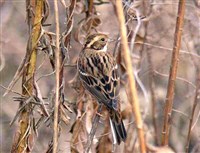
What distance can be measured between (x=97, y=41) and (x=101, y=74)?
0.65 feet

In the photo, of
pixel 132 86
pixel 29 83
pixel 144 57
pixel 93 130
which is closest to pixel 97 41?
pixel 93 130

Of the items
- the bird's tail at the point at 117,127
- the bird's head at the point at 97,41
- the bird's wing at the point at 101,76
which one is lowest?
the bird's tail at the point at 117,127

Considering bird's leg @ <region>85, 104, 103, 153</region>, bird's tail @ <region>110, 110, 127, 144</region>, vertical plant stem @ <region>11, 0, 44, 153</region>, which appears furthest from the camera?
bird's tail @ <region>110, 110, 127, 144</region>

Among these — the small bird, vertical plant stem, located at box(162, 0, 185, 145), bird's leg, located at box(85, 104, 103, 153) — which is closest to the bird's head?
the small bird

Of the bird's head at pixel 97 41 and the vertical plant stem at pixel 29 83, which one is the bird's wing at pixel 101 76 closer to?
the bird's head at pixel 97 41

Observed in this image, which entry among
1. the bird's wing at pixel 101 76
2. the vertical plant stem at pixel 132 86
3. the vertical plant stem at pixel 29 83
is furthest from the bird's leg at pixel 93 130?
the vertical plant stem at pixel 132 86

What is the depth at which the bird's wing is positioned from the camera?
306cm

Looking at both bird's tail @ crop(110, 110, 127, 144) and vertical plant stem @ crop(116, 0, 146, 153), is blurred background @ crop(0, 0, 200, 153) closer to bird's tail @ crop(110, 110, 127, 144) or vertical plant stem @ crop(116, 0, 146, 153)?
bird's tail @ crop(110, 110, 127, 144)

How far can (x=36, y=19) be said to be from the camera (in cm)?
237

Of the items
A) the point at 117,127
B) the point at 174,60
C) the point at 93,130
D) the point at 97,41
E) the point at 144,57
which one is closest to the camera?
the point at 93,130

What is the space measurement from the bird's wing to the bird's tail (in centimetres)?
5

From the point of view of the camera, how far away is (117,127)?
290 cm

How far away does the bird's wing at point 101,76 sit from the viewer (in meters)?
3.06

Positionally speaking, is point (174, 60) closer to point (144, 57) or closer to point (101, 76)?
point (101, 76)
